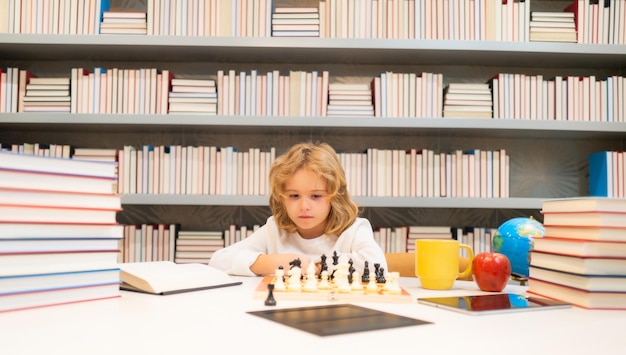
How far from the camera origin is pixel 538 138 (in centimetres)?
318

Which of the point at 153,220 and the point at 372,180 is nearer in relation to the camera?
the point at 372,180

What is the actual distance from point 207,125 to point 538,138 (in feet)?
6.06

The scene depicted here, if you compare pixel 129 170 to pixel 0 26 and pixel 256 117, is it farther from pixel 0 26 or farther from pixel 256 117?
pixel 0 26

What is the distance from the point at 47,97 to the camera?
→ 110 inches

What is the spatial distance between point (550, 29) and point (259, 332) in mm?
2693

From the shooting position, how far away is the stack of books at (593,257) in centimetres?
95

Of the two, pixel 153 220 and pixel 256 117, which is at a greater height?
pixel 256 117

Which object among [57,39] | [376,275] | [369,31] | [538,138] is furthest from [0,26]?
[538,138]

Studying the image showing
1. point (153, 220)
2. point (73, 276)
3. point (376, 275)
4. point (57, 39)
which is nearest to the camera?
point (73, 276)

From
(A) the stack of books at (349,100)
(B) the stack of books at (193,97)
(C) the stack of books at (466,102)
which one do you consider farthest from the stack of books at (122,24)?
(C) the stack of books at (466,102)

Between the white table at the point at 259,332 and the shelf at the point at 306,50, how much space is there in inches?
79.4

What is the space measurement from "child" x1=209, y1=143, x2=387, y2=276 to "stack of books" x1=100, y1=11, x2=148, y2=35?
1.31 m

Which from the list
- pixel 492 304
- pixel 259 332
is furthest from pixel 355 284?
pixel 259 332

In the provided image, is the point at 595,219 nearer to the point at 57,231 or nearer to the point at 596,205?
the point at 596,205
